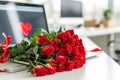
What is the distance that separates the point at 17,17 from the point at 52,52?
385 mm

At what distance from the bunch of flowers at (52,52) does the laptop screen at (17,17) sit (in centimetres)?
18

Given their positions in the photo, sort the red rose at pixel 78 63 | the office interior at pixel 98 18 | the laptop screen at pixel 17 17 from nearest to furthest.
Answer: the red rose at pixel 78 63 → the laptop screen at pixel 17 17 → the office interior at pixel 98 18

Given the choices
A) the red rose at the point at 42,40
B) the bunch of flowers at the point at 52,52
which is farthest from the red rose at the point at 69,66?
the red rose at the point at 42,40

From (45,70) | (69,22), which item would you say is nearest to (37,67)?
(45,70)

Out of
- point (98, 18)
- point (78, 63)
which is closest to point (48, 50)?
point (78, 63)

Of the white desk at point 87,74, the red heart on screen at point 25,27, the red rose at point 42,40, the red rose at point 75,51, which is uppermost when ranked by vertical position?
the red heart on screen at point 25,27

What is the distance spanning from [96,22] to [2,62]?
2540 millimetres

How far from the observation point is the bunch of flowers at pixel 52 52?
2.75 feet

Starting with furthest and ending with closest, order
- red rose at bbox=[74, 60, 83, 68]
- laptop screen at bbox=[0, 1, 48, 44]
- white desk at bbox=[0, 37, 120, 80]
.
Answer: laptop screen at bbox=[0, 1, 48, 44]
red rose at bbox=[74, 60, 83, 68]
white desk at bbox=[0, 37, 120, 80]

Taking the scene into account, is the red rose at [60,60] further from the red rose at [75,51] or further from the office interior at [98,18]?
the office interior at [98,18]

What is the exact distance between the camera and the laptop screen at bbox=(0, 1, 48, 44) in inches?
42.5

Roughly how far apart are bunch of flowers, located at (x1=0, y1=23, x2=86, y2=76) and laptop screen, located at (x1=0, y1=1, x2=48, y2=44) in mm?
Answer: 181

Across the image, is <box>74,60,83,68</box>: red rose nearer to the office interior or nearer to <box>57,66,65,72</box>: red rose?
<box>57,66,65,72</box>: red rose

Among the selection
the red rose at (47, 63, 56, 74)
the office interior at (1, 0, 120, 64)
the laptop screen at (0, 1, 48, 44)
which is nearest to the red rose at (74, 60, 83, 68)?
the red rose at (47, 63, 56, 74)
